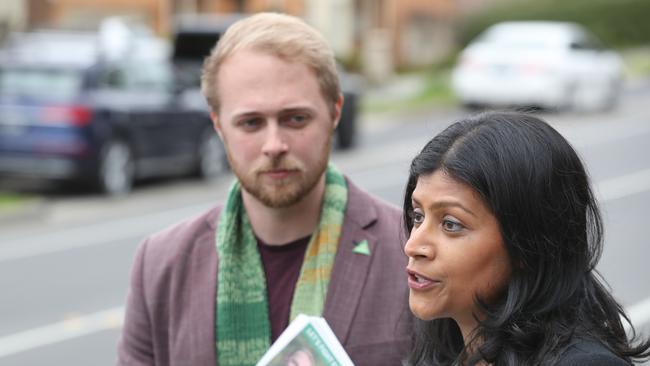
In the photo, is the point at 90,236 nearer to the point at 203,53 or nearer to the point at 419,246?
the point at 203,53

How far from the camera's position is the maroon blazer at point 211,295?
3322 mm

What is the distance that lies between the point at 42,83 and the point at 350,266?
12.2 meters

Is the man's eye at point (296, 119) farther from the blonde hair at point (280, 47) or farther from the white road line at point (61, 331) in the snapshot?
the white road line at point (61, 331)

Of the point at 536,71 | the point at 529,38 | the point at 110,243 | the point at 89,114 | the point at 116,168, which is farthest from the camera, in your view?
the point at 529,38

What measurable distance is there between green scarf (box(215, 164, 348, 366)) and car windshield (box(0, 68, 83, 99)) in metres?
11.7

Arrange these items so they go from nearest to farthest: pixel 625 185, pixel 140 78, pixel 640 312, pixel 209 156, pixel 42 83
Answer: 1. pixel 640 312
2. pixel 42 83
3. pixel 140 78
4. pixel 625 185
5. pixel 209 156

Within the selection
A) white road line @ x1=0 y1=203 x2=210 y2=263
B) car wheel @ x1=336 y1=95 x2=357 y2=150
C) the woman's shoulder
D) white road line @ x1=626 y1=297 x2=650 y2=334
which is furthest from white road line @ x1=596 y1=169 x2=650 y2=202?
the woman's shoulder

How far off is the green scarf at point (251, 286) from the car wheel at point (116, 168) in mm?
11787

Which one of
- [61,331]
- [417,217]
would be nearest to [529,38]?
[61,331]

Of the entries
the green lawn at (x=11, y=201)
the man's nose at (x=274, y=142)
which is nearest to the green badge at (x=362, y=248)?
the man's nose at (x=274, y=142)

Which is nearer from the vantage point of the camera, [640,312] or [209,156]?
[640,312]

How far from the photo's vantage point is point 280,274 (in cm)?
346

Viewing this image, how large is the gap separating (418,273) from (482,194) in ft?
0.72

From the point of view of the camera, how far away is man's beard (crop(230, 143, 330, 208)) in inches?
135
